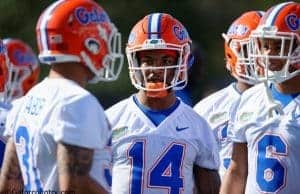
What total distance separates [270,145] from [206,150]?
1.10ft

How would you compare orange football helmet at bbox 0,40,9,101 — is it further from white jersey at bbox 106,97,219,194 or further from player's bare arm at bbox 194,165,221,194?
player's bare arm at bbox 194,165,221,194

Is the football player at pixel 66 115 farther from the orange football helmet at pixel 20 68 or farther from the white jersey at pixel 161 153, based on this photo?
the orange football helmet at pixel 20 68

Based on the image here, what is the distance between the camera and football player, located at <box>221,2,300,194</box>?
652 cm

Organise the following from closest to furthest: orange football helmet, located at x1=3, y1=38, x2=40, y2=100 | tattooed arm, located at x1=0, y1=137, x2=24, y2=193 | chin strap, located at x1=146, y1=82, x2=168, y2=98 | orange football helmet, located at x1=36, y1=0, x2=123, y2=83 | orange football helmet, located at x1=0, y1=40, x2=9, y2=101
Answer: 1. orange football helmet, located at x1=36, y1=0, x2=123, y2=83
2. tattooed arm, located at x1=0, y1=137, x2=24, y2=193
3. chin strap, located at x1=146, y1=82, x2=168, y2=98
4. orange football helmet, located at x1=0, y1=40, x2=9, y2=101
5. orange football helmet, located at x1=3, y1=38, x2=40, y2=100

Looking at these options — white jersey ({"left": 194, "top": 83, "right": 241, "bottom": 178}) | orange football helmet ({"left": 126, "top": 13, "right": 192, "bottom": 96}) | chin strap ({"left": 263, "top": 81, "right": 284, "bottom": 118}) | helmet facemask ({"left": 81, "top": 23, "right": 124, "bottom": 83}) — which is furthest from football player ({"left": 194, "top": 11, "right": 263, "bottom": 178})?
helmet facemask ({"left": 81, "top": 23, "right": 124, "bottom": 83})

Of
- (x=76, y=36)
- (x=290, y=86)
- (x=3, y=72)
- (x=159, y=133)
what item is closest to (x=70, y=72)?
(x=76, y=36)

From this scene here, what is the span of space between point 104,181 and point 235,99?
6.96 feet

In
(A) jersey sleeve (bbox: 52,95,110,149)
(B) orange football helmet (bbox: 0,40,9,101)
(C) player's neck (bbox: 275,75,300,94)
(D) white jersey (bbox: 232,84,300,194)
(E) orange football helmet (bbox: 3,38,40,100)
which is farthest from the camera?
(E) orange football helmet (bbox: 3,38,40,100)

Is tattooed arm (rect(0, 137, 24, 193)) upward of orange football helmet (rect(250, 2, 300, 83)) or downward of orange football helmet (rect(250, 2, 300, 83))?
downward

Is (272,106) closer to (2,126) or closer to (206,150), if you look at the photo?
(206,150)

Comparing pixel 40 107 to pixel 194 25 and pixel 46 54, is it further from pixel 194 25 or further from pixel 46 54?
pixel 194 25

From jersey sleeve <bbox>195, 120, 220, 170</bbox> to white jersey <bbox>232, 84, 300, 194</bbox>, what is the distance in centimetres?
13

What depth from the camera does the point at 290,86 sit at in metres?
6.65

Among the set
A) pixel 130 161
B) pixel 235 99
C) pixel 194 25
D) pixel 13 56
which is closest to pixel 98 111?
pixel 130 161
